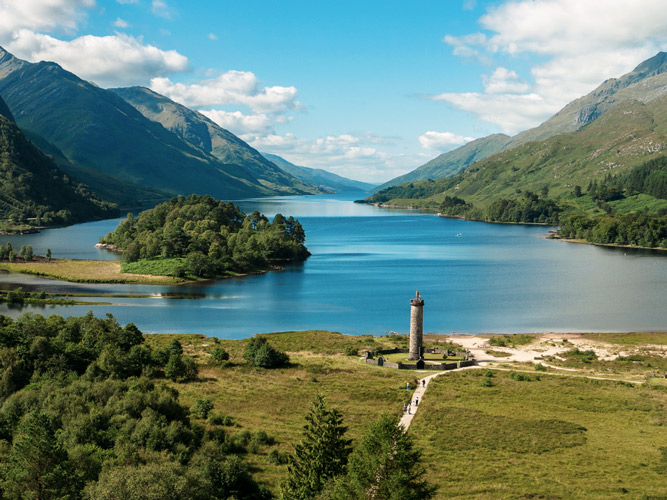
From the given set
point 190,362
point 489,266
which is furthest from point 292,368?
point 489,266

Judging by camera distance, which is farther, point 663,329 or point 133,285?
point 133,285

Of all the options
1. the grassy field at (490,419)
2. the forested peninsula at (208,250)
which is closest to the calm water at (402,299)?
the forested peninsula at (208,250)

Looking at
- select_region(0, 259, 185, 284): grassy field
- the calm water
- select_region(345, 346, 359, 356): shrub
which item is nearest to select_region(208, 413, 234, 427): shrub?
select_region(345, 346, 359, 356): shrub

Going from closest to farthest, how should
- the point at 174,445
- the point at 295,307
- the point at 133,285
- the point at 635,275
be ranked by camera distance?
the point at 174,445, the point at 295,307, the point at 133,285, the point at 635,275

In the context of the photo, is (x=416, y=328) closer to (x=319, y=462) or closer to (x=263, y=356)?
(x=263, y=356)

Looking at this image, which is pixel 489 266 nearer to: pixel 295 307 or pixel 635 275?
pixel 635 275

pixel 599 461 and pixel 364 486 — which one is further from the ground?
pixel 364 486

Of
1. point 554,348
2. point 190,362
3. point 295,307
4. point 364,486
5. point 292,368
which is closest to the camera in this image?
point 364,486

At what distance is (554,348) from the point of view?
88.4m

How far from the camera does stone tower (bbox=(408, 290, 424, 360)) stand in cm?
7750

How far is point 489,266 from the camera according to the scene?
589ft

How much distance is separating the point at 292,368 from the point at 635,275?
12525 cm

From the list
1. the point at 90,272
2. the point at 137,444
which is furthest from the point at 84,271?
the point at 137,444

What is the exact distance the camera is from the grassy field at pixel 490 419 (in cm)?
4481
